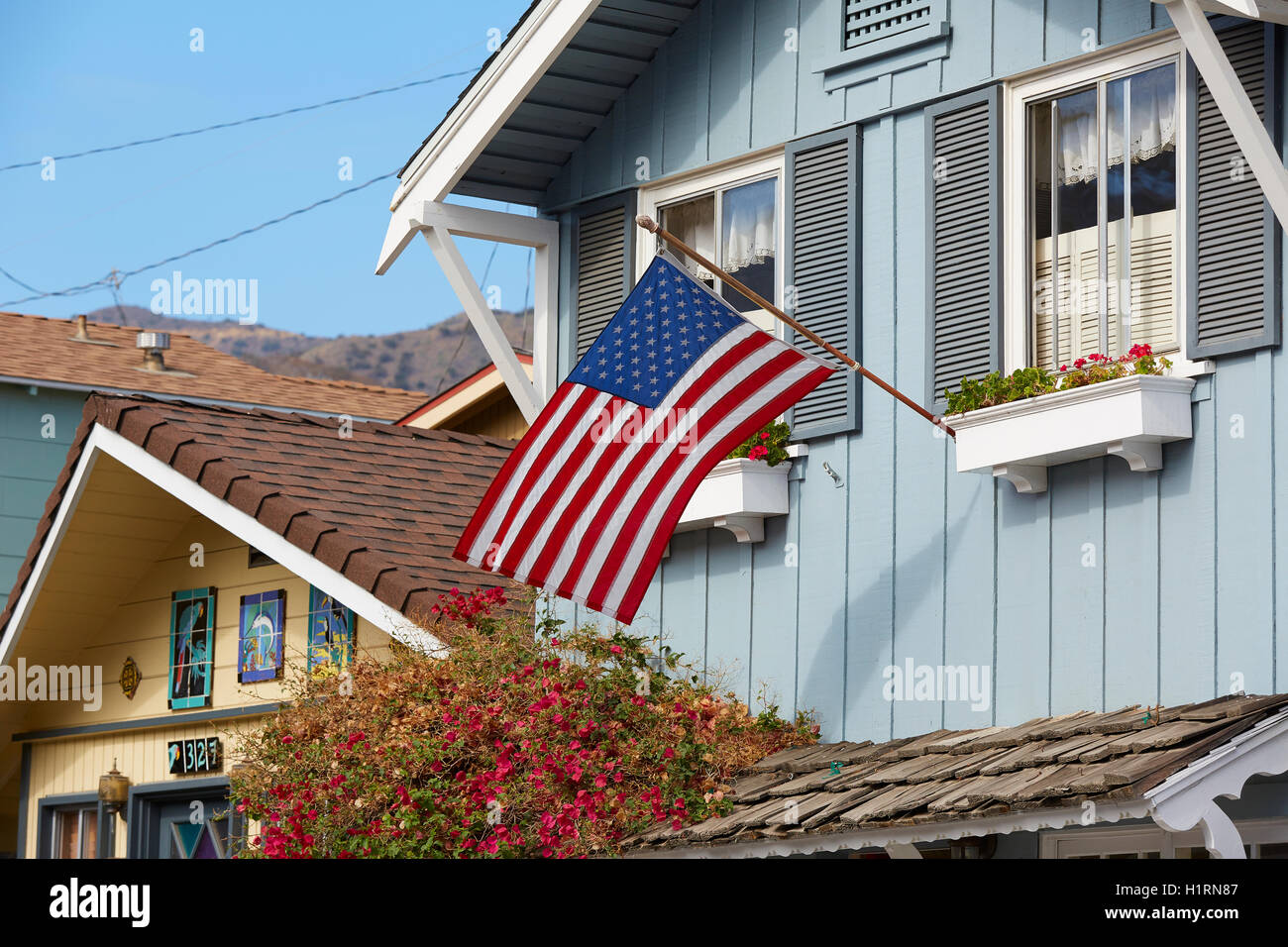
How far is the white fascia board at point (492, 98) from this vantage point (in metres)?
10.6

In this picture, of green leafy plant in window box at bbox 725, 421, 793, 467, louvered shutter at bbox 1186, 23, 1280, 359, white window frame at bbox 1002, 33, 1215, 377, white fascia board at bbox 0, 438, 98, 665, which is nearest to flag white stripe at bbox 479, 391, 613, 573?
green leafy plant in window box at bbox 725, 421, 793, 467

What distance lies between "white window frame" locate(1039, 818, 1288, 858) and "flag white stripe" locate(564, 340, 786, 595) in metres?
2.63

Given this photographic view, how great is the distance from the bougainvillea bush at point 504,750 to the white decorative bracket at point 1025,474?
1872 mm

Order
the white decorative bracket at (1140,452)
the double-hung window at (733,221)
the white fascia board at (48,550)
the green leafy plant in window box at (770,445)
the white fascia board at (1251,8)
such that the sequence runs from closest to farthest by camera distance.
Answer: the white fascia board at (1251,8) → the white decorative bracket at (1140,452) → the green leafy plant in window box at (770,445) → the double-hung window at (733,221) → the white fascia board at (48,550)

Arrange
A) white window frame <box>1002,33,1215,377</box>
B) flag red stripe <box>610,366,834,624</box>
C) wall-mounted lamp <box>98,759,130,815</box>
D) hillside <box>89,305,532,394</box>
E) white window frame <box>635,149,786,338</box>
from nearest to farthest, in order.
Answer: white window frame <box>1002,33,1215,377</box> < flag red stripe <box>610,366,834,624</box> < white window frame <box>635,149,786,338</box> < wall-mounted lamp <box>98,759,130,815</box> < hillside <box>89,305,532,394</box>

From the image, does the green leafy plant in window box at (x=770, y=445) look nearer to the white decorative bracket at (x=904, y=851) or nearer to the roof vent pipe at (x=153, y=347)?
the white decorative bracket at (x=904, y=851)

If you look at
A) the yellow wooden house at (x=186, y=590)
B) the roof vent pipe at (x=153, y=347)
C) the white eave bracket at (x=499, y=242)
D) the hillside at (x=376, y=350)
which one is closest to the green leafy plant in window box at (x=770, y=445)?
the white eave bracket at (x=499, y=242)

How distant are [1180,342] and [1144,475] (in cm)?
64

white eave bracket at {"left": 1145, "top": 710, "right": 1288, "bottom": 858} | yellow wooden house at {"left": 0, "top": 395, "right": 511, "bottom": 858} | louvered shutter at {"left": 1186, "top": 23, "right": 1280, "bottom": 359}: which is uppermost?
louvered shutter at {"left": 1186, "top": 23, "right": 1280, "bottom": 359}

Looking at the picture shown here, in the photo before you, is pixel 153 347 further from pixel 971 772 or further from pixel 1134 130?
pixel 971 772

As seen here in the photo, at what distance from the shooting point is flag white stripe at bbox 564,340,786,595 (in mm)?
8930

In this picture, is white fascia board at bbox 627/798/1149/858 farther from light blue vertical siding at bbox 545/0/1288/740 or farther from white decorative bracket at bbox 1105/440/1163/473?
white decorative bracket at bbox 1105/440/1163/473

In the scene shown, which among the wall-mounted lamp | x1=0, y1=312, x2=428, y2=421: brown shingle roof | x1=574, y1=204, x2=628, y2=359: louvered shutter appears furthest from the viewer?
x1=0, y1=312, x2=428, y2=421: brown shingle roof
